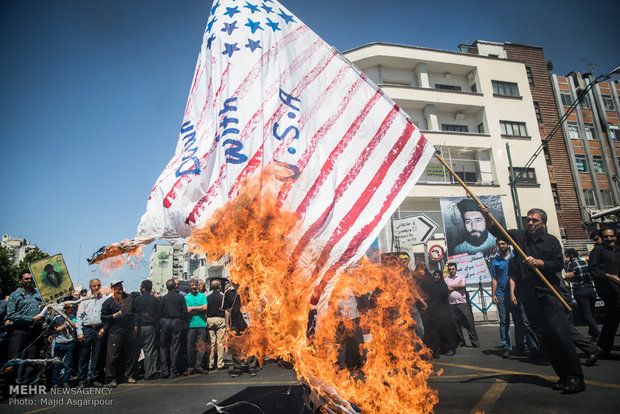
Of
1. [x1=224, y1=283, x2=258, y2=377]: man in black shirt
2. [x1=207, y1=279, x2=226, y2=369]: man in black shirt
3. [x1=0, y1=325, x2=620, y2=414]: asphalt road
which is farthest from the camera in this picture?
[x1=207, y1=279, x2=226, y2=369]: man in black shirt

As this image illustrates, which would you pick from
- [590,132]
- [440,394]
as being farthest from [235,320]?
[590,132]

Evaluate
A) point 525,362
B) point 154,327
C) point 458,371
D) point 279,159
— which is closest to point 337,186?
point 279,159

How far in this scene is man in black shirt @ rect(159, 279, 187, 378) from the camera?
25.3ft

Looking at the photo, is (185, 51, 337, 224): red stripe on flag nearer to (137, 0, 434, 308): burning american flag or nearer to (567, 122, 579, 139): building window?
(137, 0, 434, 308): burning american flag

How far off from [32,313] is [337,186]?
739 centimetres

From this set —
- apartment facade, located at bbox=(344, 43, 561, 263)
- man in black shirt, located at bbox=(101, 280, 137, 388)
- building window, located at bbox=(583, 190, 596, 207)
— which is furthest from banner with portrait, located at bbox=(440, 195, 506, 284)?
man in black shirt, located at bbox=(101, 280, 137, 388)

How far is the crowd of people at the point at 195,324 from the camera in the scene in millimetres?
6312

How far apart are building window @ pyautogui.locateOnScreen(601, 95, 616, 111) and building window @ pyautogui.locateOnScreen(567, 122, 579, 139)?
16.6ft

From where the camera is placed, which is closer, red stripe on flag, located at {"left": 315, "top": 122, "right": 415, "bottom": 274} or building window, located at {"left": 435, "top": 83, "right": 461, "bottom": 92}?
red stripe on flag, located at {"left": 315, "top": 122, "right": 415, "bottom": 274}

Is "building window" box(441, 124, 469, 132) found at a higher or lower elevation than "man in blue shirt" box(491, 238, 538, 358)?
higher

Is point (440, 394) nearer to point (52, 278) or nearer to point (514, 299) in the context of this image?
point (514, 299)

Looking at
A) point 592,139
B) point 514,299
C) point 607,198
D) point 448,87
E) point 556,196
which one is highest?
point 448,87

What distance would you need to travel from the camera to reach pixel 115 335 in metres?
7.27

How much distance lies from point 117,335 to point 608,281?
937 cm
